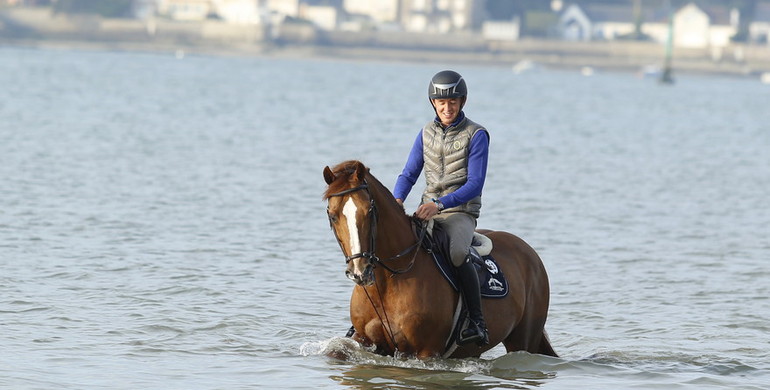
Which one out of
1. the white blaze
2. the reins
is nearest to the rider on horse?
the reins

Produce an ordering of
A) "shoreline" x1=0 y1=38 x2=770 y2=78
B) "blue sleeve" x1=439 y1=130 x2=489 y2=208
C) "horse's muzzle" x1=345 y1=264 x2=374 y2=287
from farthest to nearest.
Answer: "shoreline" x1=0 y1=38 x2=770 y2=78, "blue sleeve" x1=439 y1=130 x2=489 y2=208, "horse's muzzle" x1=345 y1=264 x2=374 y2=287

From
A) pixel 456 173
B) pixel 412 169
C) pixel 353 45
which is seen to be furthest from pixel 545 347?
pixel 353 45

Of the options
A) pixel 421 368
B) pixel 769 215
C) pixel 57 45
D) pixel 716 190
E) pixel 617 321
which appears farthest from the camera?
pixel 57 45

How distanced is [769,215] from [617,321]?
14.2 meters

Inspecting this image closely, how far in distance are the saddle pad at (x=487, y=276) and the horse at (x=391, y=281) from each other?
72 millimetres

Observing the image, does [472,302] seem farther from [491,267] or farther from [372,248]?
[372,248]

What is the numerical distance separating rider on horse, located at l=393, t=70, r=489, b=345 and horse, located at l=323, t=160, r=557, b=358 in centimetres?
22

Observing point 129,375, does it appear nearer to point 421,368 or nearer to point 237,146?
point 421,368

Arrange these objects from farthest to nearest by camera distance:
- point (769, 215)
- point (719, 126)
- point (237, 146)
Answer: point (719, 126) < point (237, 146) < point (769, 215)

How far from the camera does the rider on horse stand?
35.3 ft

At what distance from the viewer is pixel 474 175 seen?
35.4 feet

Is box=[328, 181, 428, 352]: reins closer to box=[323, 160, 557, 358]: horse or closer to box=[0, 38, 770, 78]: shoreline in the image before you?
box=[323, 160, 557, 358]: horse

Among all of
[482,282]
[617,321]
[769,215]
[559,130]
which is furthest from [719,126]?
[482,282]

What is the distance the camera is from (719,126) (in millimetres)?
73812
